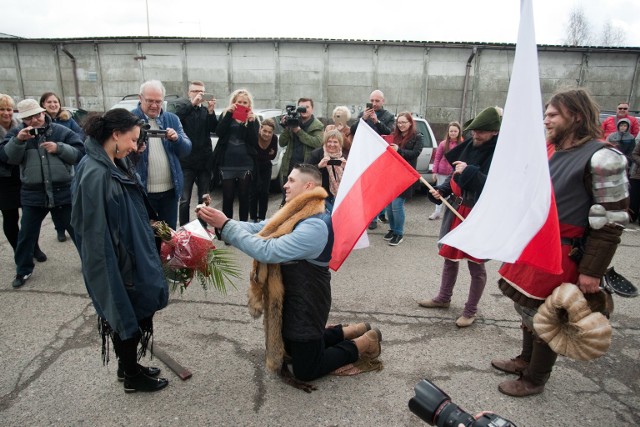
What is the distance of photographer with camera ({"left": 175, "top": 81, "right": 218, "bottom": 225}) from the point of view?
5496 millimetres

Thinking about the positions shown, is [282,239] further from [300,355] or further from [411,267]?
[411,267]

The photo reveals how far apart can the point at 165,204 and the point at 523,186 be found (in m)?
3.55

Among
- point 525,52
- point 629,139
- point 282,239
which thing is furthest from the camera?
point 629,139

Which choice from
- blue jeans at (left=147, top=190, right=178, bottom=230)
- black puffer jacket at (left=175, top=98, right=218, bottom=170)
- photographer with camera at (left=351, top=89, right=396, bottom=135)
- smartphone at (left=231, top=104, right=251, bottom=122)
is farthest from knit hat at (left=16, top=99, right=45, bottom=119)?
photographer with camera at (left=351, top=89, right=396, bottom=135)

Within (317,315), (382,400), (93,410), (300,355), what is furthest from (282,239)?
(93,410)

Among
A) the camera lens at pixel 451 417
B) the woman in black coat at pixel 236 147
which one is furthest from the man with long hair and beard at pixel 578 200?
the woman in black coat at pixel 236 147

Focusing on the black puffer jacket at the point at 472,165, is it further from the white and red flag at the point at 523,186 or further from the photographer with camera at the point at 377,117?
the photographer with camera at the point at 377,117

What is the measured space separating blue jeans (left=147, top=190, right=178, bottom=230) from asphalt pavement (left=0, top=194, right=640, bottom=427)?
906 mm

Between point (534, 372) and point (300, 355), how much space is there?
1550mm

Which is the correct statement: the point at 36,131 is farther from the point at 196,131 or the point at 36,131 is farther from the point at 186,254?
the point at 186,254

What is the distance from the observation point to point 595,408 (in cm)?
282

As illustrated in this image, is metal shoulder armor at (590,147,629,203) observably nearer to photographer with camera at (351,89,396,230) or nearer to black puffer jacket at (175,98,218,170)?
photographer with camera at (351,89,396,230)

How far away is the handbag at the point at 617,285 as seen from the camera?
2.63m

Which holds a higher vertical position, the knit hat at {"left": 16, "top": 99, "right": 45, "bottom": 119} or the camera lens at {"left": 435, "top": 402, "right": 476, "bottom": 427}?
the knit hat at {"left": 16, "top": 99, "right": 45, "bottom": 119}
